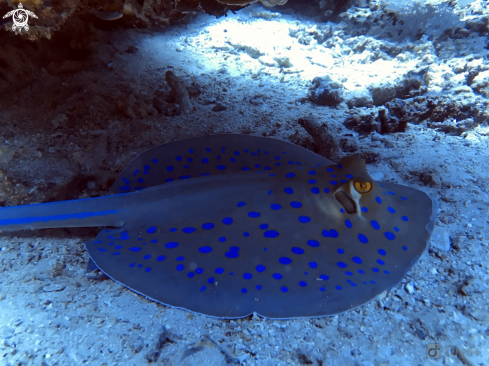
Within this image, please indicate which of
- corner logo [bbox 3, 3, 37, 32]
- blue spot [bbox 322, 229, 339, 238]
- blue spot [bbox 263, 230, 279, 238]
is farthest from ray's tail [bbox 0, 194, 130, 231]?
blue spot [bbox 322, 229, 339, 238]

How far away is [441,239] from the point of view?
107 inches

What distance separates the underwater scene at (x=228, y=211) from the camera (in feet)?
6.37

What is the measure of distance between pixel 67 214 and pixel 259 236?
196 cm

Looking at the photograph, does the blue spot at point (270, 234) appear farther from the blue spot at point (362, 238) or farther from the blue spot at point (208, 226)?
the blue spot at point (362, 238)

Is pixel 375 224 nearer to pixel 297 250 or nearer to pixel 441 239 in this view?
pixel 297 250

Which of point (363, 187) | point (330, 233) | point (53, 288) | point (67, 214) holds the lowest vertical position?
point (53, 288)

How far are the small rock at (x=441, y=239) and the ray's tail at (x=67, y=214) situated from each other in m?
3.15

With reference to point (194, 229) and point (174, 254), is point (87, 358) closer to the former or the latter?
point (174, 254)

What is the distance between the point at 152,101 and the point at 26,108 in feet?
6.49

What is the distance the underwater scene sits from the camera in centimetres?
194

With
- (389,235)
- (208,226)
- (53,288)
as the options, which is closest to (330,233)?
(389,235)

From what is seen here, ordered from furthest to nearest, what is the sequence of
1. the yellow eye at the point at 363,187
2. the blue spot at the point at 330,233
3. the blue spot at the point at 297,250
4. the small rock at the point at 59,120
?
the small rock at the point at 59,120 → the yellow eye at the point at 363,187 → the blue spot at the point at 330,233 → the blue spot at the point at 297,250

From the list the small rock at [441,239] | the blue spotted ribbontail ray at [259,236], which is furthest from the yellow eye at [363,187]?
the small rock at [441,239]

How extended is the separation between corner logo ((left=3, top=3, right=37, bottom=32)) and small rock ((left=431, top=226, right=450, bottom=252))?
15.4 ft
